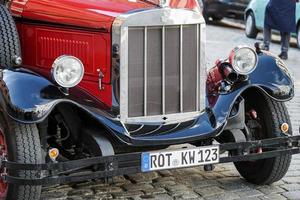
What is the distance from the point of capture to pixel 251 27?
15914mm

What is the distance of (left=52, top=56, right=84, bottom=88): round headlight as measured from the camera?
13.8ft

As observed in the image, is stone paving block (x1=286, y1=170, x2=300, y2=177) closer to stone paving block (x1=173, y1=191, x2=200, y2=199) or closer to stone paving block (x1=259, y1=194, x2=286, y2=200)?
stone paving block (x1=259, y1=194, x2=286, y2=200)

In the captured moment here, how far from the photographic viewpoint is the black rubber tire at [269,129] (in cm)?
503

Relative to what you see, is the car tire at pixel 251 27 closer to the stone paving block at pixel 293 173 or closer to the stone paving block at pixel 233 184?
the stone paving block at pixel 293 173

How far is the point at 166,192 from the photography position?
4988mm

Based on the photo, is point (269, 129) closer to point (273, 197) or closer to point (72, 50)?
point (273, 197)

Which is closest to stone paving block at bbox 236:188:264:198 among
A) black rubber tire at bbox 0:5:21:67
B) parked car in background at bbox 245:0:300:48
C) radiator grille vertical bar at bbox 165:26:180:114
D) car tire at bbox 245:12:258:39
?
radiator grille vertical bar at bbox 165:26:180:114

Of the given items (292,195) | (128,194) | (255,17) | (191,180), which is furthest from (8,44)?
(255,17)

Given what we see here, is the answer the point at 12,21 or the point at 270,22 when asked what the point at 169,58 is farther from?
the point at 270,22

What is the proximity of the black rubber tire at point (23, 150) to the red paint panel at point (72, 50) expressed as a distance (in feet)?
1.94

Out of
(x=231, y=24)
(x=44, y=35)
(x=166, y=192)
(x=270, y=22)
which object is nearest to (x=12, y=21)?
(x=44, y=35)

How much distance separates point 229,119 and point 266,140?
318 mm

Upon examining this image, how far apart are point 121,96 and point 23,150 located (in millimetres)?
796

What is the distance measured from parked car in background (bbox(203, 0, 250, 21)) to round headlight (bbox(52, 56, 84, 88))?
14.4 m
